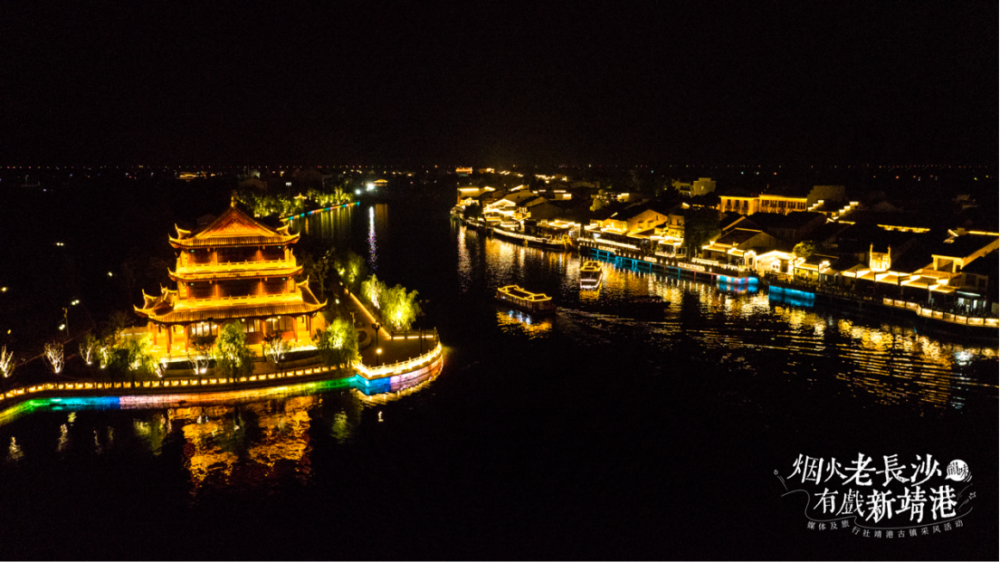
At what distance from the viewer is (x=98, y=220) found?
212ft

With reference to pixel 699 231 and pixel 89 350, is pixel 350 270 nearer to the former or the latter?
pixel 89 350

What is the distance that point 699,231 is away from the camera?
55.4m

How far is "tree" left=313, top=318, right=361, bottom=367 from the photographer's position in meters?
25.9

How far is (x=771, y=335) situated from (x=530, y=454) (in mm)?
18698

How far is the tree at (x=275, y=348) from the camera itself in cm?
2602

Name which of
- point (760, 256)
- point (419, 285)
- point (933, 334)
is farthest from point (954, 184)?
point (419, 285)

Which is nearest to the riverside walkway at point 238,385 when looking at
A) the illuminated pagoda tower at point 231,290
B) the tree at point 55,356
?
the tree at point 55,356

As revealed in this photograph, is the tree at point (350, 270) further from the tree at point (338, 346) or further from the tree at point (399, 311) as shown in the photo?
the tree at point (338, 346)

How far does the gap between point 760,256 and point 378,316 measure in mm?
30500

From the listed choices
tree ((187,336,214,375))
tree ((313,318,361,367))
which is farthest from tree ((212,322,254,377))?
tree ((313,318,361,367))

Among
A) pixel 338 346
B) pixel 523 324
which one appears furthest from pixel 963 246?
pixel 338 346

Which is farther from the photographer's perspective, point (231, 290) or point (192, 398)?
point (231, 290)

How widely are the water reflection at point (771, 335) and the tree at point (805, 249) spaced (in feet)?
14.5

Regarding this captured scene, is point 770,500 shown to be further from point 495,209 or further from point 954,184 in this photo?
point 954,184
